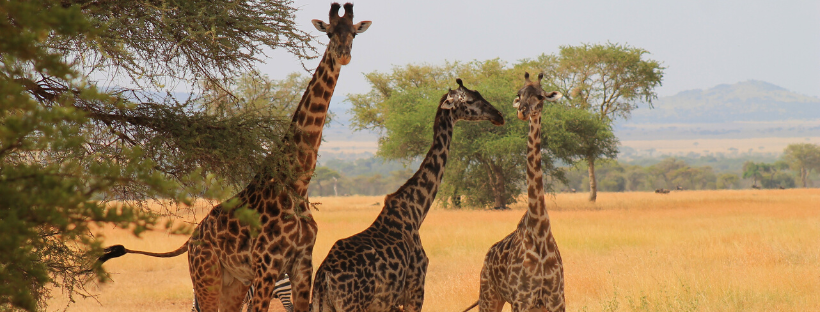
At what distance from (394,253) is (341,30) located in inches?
76.1

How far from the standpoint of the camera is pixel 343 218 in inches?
995

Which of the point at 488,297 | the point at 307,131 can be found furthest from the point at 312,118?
the point at 488,297

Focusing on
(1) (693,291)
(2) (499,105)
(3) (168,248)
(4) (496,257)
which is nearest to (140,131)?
(4) (496,257)

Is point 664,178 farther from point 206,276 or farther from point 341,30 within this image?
point 206,276

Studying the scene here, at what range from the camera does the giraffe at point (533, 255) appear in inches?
237

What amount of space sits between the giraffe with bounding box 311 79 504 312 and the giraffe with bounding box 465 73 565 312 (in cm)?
73

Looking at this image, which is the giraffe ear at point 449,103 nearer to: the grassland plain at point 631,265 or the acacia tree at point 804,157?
the grassland plain at point 631,265

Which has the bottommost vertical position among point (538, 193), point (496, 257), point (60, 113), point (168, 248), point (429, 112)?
point (168, 248)

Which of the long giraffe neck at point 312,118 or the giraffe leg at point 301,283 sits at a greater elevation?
the long giraffe neck at point 312,118

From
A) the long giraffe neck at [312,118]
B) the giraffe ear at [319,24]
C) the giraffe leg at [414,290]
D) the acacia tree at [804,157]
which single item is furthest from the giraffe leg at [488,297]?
the acacia tree at [804,157]

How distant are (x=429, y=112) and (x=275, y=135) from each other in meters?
25.0

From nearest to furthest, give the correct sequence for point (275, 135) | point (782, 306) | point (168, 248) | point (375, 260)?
point (375, 260) → point (275, 135) → point (782, 306) → point (168, 248)

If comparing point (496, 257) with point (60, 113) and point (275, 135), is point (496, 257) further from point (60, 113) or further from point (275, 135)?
point (60, 113)

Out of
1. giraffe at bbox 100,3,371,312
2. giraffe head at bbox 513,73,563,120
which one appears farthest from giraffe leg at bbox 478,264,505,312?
giraffe at bbox 100,3,371,312
